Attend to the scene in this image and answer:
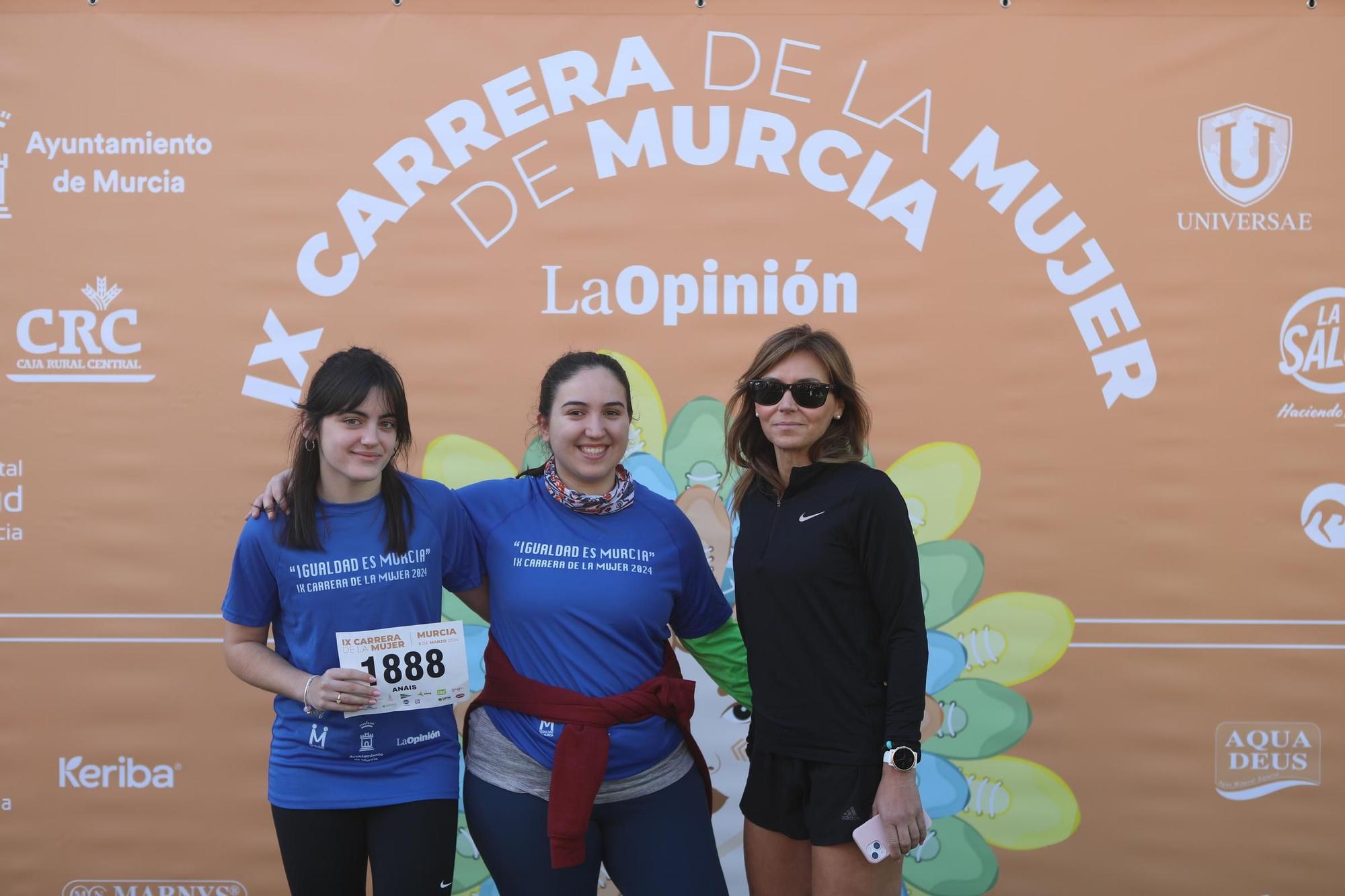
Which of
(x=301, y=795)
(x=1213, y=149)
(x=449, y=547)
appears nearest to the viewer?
(x=301, y=795)

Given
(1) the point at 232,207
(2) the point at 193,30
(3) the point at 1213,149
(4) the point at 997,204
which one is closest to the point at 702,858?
(4) the point at 997,204

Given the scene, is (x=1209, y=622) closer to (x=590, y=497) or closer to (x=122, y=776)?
(x=590, y=497)

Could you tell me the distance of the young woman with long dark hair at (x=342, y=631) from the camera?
80.6 inches

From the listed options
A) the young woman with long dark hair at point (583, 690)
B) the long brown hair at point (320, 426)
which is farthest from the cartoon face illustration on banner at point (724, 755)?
the long brown hair at point (320, 426)

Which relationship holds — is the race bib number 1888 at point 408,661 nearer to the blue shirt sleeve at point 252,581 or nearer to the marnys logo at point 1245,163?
the blue shirt sleeve at point 252,581

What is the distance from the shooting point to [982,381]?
3295 millimetres

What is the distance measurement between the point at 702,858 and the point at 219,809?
6.47 ft

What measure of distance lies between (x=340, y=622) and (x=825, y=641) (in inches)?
38.8

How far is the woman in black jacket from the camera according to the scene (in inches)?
78.8

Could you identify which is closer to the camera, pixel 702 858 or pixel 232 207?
pixel 702 858

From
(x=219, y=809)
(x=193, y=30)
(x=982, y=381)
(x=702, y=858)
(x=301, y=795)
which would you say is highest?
(x=193, y=30)

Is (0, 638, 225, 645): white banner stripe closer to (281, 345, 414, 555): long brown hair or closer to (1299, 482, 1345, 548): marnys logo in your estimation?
(281, 345, 414, 555): long brown hair

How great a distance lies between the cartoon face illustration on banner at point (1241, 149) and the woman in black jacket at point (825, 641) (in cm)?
192

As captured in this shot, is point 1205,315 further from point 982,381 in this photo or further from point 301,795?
point 301,795
